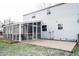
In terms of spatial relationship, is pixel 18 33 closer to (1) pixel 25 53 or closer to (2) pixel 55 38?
(2) pixel 55 38

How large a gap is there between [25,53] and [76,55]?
211cm

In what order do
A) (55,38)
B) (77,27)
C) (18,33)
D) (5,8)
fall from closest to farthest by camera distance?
(5,8)
(77,27)
(55,38)
(18,33)

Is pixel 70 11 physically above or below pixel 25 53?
above

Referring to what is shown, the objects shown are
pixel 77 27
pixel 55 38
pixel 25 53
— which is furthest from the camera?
pixel 55 38

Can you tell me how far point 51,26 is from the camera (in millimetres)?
10211

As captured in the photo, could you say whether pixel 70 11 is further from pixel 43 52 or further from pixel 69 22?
pixel 43 52

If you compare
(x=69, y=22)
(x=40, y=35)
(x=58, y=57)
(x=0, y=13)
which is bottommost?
(x=58, y=57)

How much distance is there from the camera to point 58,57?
573cm

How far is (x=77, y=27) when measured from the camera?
8180mm

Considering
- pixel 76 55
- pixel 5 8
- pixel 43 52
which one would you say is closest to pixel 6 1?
pixel 5 8

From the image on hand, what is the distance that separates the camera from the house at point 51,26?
840 cm

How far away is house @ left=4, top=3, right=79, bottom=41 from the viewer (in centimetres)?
840

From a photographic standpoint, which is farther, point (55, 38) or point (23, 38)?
point (23, 38)

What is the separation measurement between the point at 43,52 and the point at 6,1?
270 centimetres
